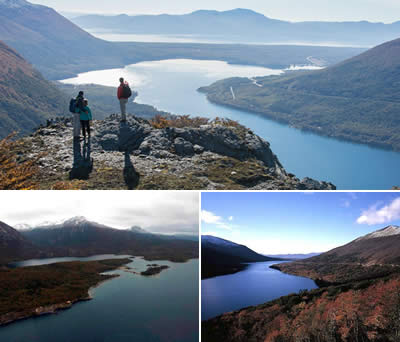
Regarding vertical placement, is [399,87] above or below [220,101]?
above

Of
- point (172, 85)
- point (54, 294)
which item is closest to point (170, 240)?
point (54, 294)

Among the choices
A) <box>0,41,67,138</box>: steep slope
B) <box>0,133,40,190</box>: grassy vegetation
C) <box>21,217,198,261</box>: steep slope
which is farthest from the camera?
<box>0,41,67,138</box>: steep slope

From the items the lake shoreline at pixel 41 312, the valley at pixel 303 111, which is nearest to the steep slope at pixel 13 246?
the lake shoreline at pixel 41 312

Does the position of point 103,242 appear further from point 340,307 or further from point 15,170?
point 15,170

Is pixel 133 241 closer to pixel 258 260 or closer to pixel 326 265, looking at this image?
pixel 258 260

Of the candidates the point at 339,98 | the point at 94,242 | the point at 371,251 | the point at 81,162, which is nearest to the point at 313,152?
the point at 339,98

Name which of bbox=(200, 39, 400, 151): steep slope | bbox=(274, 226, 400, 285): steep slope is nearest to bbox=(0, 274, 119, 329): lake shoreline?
bbox=(274, 226, 400, 285): steep slope

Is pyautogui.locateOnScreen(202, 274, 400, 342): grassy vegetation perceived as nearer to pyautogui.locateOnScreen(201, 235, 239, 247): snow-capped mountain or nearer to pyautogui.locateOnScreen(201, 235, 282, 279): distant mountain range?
pyautogui.locateOnScreen(201, 235, 282, 279): distant mountain range
